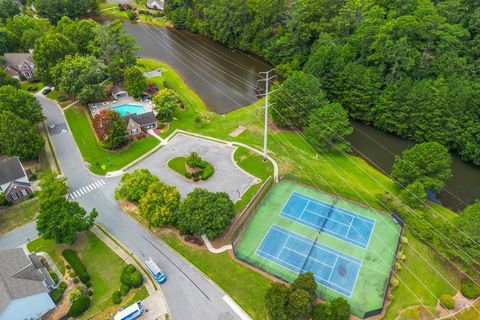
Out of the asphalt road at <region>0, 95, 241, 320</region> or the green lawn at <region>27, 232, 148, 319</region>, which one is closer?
the asphalt road at <region>0, 95, 241, 320</region>

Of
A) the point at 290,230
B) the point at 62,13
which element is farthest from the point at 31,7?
the point at 290,230

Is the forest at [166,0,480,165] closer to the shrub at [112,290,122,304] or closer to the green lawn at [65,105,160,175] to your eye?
the green lawn at [65,105,160,175]

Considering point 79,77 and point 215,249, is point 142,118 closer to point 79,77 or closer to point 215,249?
point 79,77

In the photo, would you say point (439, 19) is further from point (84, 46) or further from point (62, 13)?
point (62, 13)

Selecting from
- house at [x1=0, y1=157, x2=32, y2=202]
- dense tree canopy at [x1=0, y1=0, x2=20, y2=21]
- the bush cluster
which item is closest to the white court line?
the bush cluster

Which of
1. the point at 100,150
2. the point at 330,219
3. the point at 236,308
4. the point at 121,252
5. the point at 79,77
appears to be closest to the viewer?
the point at 236,308

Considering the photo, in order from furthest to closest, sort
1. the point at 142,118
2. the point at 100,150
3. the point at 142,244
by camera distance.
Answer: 1. the point at 142,118
2. the point at 100,150
3. the point at 142,244

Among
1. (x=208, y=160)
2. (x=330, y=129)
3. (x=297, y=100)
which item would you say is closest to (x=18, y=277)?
(x=208, y=160)
